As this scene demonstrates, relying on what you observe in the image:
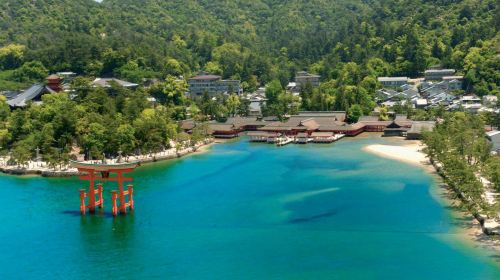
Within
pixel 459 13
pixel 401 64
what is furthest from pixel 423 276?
pixel 459 13

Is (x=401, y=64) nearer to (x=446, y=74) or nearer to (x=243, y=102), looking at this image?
(x=446, y=74)

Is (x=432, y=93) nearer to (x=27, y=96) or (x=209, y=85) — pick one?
(x=209, y=85)

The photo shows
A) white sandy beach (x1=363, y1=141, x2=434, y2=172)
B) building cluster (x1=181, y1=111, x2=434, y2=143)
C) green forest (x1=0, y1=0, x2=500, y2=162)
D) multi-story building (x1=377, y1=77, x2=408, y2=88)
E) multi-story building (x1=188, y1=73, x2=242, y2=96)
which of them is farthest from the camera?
multi-story building (x1=188, y1=73, x2=242, y2=96)

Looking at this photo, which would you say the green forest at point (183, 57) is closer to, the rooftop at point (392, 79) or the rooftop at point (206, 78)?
the rooftop at point (392, 79)

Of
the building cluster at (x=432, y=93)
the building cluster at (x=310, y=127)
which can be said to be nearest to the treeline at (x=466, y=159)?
the building cluster at (x=310, y=127)

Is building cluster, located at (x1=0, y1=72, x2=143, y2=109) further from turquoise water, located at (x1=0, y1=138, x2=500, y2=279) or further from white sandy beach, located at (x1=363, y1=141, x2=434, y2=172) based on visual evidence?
white sandy beach, located at (x1=363, y1=141, x2=434, y2=172)

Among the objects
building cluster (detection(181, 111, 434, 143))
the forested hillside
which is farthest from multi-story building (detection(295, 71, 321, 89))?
building cluster (detection(181, 111, 434, 143))

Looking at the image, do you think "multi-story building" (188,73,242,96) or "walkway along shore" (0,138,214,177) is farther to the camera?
"multi-story building" (188,73,242,96)
